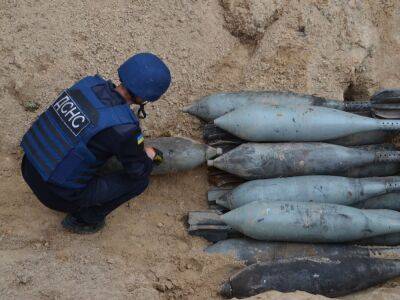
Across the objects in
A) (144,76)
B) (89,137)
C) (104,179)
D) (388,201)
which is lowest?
(388,201)

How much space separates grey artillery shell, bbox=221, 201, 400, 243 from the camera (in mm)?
3244

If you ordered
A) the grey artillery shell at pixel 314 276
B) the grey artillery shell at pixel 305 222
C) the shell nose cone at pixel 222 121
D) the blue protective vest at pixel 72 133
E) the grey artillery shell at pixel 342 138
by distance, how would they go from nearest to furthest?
the blue protective vest at pixel 72 133, the grey artillery shell at pixel 314 276, the grey artillery shell at pixel 305 222, the shell nose cone at pixel 222 121, the grey artillery shell at pixel 342 138

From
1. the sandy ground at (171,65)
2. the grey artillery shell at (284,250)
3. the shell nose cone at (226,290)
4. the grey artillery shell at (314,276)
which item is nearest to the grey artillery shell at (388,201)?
the grey artillery shell at (284,250)

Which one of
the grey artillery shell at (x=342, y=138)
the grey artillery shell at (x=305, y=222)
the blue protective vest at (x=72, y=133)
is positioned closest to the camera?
the blue protective vest at (x=72, y=133)

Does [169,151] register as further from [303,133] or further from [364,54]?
[364,54]

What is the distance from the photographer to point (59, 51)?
406cm

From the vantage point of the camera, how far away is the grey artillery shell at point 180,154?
11.8ft

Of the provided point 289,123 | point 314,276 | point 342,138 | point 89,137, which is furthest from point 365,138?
point 89,137

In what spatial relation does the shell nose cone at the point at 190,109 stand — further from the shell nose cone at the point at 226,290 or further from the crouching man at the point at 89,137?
the shell nose cone at the point at 226,290

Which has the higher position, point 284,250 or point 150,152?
point 150,152

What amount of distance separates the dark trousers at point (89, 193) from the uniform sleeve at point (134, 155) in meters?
0.11

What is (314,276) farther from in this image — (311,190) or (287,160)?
(287,160)

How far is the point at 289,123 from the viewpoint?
140 inches

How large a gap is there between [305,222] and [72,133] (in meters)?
1.38
